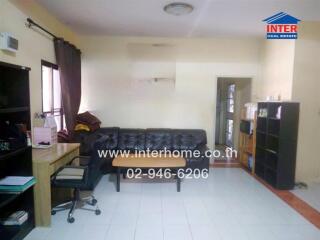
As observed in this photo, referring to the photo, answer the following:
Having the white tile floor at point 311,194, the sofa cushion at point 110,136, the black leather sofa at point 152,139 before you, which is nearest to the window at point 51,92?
the black leather sofa at point 152,139

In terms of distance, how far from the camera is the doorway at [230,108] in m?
5.85

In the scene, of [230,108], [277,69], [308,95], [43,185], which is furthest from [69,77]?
[230,108]

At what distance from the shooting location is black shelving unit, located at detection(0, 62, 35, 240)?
2.26 meters

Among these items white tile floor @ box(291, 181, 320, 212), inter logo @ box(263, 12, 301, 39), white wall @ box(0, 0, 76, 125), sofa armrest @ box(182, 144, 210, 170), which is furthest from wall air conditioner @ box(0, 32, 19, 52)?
white tile floor @ box(291, 181, 320, 212)

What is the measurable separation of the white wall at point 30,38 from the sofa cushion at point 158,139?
2.16 m

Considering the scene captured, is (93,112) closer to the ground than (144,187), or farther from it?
farther from it

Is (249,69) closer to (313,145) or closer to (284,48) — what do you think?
(284,48)

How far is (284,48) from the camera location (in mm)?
4188

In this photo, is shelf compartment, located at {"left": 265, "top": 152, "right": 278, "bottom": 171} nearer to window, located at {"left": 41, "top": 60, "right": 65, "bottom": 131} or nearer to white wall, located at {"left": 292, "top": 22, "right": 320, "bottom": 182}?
white wall, located at {"left": 292, "top": 22, "right": 320, "bottom": 182}

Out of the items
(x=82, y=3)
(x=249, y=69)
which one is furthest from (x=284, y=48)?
(x=82, y=3)

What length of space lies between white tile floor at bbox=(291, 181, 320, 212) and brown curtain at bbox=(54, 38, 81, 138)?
13.0 feet

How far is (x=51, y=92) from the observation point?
12.8 ft

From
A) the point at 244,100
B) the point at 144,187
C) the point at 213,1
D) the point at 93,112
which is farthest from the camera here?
the point at 244,100

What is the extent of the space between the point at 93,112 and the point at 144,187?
222 cm
